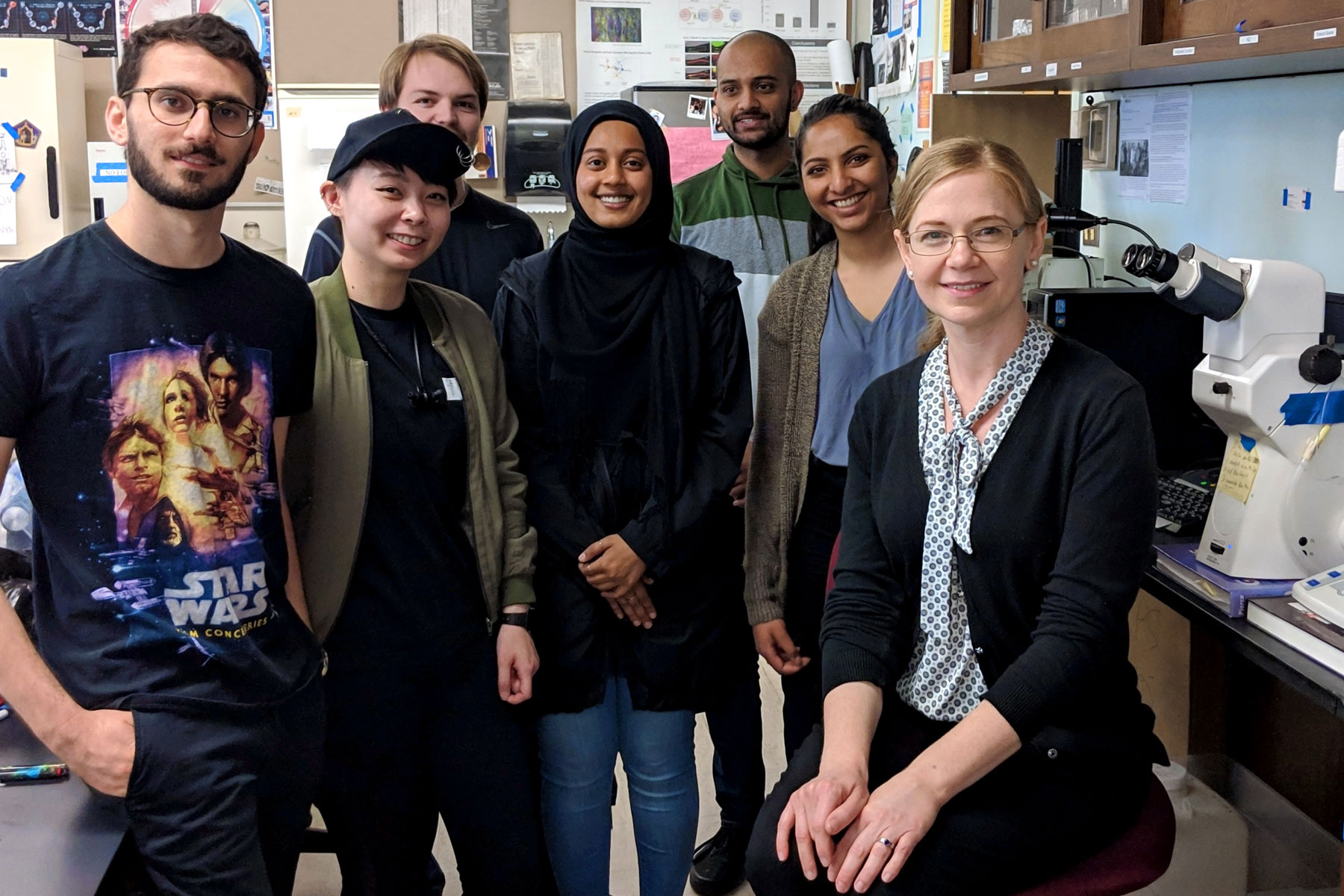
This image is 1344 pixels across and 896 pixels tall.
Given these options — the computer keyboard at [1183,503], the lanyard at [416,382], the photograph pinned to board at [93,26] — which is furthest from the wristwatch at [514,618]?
the photograph pinned to board at [93,26]

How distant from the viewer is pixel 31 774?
133 centimetres

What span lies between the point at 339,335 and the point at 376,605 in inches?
14.9

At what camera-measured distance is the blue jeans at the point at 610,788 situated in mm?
1823

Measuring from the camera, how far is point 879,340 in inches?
76.8

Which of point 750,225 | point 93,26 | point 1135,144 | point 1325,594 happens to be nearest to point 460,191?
point 750,225

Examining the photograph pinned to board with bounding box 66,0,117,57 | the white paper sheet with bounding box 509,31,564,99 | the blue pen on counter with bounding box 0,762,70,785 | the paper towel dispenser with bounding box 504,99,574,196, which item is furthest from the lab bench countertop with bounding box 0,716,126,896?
the photograph pinned to board with bounding box 66,0,117,57

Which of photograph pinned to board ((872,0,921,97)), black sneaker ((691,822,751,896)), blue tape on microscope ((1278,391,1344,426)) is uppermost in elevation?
photograph pinned to board ((872,0,921,97))

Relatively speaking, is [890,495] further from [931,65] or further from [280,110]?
[280,110]

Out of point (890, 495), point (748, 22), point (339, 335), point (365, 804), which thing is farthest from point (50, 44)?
point (890, 495)

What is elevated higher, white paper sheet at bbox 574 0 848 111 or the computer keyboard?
white paper sheet at bbox 574 0 848 111

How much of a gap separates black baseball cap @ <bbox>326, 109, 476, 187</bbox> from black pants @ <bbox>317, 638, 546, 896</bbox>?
2.27 feet

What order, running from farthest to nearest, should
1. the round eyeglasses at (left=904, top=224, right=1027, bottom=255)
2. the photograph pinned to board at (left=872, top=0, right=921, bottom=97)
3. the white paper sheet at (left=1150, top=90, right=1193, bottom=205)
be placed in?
the photograph pinned to board at (left=872, top=0, right=921, bottom=97)
the white paper sheet at (left=1150, top=90, right=1193, bottom=205)
the round eyeglasses at (left=904, top=224, right=1027, bottom=255)

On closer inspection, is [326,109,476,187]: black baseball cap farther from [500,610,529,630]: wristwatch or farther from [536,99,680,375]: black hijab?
[500,610,529,630]: wristwatch

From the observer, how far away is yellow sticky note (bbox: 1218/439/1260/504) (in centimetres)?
168
